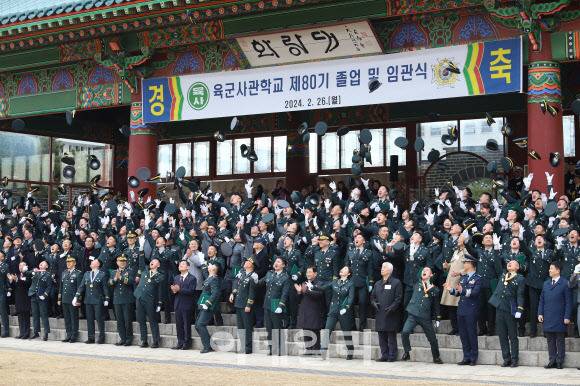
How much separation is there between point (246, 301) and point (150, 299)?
1880 millimetres

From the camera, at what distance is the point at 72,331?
1748cm

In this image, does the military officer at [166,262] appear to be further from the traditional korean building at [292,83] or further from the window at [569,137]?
the window at [569,137]

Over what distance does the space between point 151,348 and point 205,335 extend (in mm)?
1236

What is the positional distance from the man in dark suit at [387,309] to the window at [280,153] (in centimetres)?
961

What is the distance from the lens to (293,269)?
15.6 metres

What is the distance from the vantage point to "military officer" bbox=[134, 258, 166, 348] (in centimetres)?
1619

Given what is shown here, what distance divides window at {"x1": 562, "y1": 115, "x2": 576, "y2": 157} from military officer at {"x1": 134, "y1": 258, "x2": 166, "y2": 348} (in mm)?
9221

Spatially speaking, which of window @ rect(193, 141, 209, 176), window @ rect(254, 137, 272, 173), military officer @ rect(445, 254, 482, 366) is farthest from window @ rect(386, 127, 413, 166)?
military officer @ rect(445, 254, 482, 366)

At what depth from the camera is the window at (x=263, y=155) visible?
23.9 meters

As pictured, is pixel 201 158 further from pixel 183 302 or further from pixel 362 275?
pixel 362 275

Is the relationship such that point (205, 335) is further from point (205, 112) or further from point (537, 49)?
point (537, 49)

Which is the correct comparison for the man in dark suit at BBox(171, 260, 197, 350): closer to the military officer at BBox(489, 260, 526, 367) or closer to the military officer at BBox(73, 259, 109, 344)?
the military officer at BBox(73, 259, 109, 344)

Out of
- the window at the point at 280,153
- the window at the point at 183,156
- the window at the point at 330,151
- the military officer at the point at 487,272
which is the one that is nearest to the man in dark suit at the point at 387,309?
the military officer at the point at 487,272

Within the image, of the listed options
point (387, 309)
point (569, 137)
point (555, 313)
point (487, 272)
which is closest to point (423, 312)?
point (387, 309)
